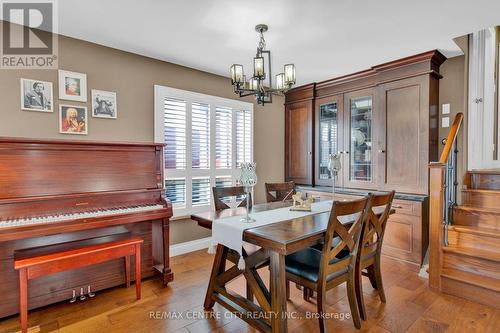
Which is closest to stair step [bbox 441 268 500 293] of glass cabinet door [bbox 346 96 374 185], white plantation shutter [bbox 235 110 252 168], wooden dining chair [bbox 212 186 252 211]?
glass cabinet door [bbox 346 96 374 185]

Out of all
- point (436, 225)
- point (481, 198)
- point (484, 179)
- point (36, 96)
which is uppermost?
point (36, 96)

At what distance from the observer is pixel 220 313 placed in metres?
2.25

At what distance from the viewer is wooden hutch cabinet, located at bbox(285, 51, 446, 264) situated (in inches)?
127

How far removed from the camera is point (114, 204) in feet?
8.55

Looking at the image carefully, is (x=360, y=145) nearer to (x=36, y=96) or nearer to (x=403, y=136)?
(x=403, y=136)

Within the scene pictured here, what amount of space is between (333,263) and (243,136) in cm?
269

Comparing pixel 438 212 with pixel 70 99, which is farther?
pixel 70 99

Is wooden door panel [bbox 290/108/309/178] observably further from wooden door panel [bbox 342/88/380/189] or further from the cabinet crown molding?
wooden door panel [bbox 342/88/380/189]

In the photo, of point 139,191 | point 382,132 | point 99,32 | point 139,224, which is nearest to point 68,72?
point 99,32

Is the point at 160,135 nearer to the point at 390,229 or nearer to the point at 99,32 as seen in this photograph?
the point at 99,32

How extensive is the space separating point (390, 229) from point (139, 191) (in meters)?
2.98

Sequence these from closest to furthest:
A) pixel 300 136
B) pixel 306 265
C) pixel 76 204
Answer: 1. pixel 306 265
2. pixel 76 204
3. pixel 300 136

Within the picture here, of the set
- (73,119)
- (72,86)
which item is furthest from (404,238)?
(72,86)

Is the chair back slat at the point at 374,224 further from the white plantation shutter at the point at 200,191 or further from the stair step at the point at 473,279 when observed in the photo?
the white plantation shutter at the point at 200,191
